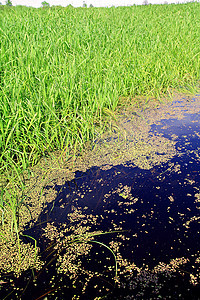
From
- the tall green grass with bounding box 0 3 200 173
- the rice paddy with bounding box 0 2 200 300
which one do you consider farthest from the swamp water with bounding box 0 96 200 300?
the tall green grass with bounding box 0 3 200 173

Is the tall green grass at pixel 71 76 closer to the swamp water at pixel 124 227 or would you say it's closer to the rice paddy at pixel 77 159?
the rice paddy at pixel 77 159

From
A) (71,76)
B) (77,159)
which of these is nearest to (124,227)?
(77,159)

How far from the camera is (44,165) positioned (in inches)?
62.1

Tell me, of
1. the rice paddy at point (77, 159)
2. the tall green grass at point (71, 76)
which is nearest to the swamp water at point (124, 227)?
the rice paddy at point (77, 159)

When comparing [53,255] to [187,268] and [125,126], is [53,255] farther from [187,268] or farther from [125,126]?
[125,126]

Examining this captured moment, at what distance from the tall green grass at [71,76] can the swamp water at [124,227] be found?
339 mm

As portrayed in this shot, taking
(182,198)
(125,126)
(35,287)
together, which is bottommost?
(35,287)

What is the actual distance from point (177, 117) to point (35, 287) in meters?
1.72

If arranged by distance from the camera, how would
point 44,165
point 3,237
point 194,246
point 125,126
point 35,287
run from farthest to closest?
point 125,126 → point 44,165 → point 3,237 → point 194,246 → point 35,287

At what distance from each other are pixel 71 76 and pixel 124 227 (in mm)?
1215

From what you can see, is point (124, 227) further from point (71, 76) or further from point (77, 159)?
point (71, 76)

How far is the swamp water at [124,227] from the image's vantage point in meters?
0.86

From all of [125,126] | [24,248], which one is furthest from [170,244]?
[125,126]

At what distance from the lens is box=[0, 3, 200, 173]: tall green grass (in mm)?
1632
